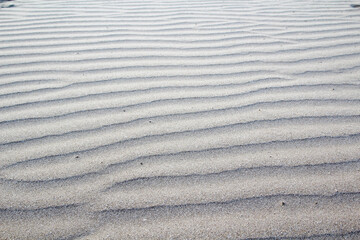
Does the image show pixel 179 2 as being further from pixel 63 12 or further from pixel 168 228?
pixel 168 228

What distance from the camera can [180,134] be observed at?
1.65 metres

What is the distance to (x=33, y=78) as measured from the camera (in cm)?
221

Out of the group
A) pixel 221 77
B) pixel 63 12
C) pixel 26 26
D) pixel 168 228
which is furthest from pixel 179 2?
pixel 168 228

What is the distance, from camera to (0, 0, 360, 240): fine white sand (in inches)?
48.1

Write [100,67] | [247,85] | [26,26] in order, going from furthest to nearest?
1. [26,26]
2. [100,67]
3. [247,85]

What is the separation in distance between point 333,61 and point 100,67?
1.91 metres

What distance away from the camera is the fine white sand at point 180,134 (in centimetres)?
122

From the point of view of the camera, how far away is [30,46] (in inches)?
108

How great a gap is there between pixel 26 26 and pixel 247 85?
2.58 metres

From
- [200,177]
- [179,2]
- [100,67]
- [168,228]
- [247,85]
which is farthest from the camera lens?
[179,2]

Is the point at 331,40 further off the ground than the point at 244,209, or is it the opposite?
the point at 331,40

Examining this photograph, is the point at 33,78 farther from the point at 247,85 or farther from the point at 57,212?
the point at 247,85

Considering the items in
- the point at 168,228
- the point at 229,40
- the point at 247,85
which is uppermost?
the point at 229,40

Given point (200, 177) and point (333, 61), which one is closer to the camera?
point (200, 177)
